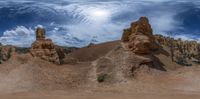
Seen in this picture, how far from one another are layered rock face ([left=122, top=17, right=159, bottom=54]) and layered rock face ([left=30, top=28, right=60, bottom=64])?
6.65m

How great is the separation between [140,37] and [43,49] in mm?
8643

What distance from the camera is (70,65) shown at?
136 ft

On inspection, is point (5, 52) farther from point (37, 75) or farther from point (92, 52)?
point (37, 75)

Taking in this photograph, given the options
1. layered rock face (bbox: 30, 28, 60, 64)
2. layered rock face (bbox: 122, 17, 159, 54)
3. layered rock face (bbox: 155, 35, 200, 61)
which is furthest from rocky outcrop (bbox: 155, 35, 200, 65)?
layered rock face (bbox: 30, 28, 60, 64)

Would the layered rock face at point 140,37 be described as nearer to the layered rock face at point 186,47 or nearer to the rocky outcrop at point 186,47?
the rocky outcrop at point 186,47

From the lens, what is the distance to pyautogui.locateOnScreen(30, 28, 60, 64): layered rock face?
39.7 meters

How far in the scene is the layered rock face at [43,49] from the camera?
130 feet

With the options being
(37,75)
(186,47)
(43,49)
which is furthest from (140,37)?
(186,47)

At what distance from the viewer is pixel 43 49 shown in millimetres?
40031

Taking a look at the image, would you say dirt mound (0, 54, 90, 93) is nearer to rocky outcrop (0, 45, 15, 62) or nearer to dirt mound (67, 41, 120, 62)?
dirt mound (67, 41, 120, 62)

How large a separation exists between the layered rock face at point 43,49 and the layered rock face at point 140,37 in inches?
262

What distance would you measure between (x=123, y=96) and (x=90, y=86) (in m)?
6.48

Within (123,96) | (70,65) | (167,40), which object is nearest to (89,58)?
(70,65)

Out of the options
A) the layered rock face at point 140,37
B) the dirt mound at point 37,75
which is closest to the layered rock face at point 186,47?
the layered rock face at point 140,37
